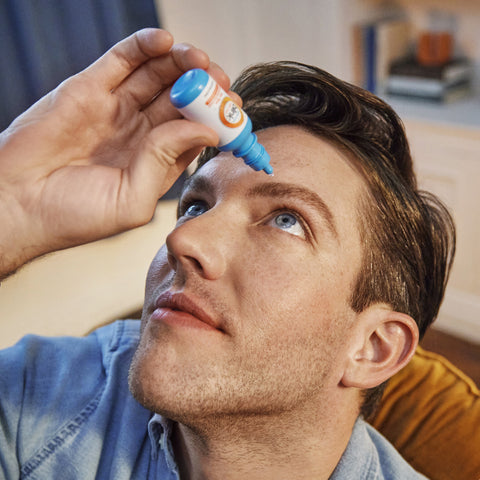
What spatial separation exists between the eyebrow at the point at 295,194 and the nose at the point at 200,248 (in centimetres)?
11

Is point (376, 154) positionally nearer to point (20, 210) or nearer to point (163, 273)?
point (163, 273)

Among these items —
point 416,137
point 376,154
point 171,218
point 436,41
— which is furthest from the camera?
point 171,218

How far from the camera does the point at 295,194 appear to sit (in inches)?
46.4

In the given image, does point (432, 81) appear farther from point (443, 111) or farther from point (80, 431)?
point (80, 431)

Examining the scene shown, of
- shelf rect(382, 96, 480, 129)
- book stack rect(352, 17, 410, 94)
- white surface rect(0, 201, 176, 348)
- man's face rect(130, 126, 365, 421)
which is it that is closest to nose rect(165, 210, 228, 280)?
man's face rect(130, 126, 365, 421)

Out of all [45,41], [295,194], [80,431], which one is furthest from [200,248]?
[45,41]

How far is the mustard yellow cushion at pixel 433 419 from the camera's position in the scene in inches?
53.2

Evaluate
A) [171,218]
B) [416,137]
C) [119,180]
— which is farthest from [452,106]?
[119,180]

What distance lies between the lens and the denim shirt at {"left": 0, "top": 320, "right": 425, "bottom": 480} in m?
1.31

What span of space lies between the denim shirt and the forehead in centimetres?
52

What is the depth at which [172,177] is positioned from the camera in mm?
1178

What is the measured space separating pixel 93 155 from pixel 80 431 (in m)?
0.62

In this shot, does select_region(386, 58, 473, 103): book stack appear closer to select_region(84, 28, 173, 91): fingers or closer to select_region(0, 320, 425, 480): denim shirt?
select_region(0, 320, 425, 480): denim shirt

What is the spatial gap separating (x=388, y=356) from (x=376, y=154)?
1.45 ft
